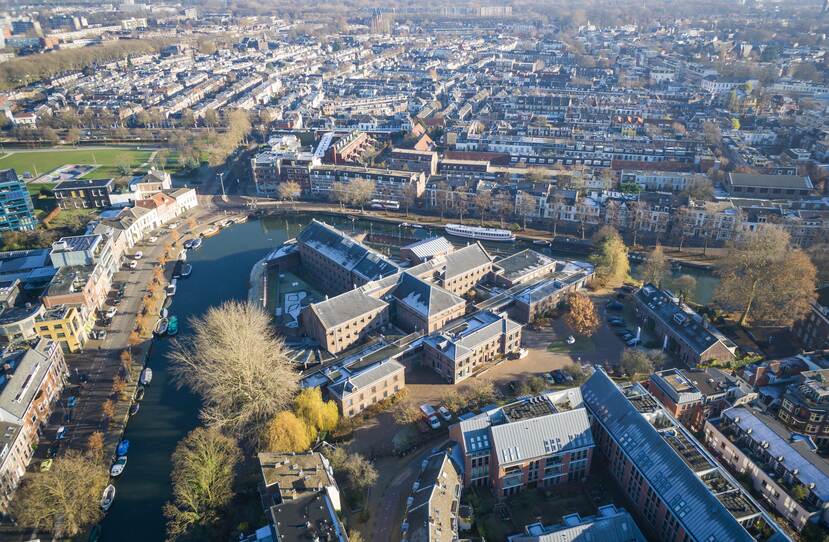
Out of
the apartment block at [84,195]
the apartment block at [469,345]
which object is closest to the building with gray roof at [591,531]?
the apartment block at [469,345]

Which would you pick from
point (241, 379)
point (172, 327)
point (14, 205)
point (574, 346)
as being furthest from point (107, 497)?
point (14, 205)

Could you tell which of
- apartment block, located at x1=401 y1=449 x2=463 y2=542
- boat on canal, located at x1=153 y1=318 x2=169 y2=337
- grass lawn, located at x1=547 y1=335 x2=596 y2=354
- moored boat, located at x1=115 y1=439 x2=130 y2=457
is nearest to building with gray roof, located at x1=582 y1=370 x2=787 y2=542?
apartment block, located at x1=401 y1=449 x2=463 y2=542

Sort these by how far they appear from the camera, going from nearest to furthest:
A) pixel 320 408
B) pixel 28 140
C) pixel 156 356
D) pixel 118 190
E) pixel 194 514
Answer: pixel 194 514 < pixel 320 408 < pixel 156 356 < pixel 118 190 < pixel 28 140

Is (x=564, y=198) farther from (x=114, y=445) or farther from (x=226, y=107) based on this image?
(x=226, y=107)

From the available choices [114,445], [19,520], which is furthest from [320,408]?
[19,520]

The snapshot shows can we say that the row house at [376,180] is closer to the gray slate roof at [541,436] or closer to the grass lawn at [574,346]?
the grass lawn at [574,346]

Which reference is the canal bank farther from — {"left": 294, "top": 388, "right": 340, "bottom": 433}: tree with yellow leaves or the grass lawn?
the grass lawn

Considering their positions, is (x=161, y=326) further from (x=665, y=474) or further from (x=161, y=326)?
(x=665, y=474)
